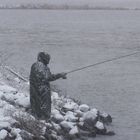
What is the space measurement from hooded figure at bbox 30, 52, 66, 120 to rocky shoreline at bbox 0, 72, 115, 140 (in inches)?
9.1

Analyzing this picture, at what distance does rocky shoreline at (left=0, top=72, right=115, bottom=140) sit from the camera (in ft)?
51.8

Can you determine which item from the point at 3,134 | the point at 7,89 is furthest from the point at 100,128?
the point at 3,134

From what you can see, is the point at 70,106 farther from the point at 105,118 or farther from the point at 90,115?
the point at 90,115

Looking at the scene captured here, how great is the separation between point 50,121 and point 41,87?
928 millimetres

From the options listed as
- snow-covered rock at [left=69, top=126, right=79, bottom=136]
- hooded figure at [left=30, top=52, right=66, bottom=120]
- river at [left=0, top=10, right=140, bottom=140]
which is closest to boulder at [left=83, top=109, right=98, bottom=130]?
river at [left=0, top=10, right=140, bottom=140]

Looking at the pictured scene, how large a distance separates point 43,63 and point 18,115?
1.51 m

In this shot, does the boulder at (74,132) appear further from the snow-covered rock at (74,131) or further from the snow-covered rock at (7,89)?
the snow-covered rock at (7,89)

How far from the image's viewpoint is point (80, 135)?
1734 cm

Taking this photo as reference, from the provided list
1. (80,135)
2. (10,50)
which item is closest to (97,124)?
(80,135)

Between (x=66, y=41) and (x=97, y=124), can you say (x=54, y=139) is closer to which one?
(x=97, y=124)

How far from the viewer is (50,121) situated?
1722 centimetres

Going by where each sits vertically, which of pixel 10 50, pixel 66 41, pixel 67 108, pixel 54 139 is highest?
pixel 66 41

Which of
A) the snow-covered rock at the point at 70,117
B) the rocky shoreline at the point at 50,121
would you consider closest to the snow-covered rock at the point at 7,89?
the rocky shoreline at the point at 50,121

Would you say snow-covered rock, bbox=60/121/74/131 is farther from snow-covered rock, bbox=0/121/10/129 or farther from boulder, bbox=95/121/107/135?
snow-covered rock, bbox=0/121/10/129
